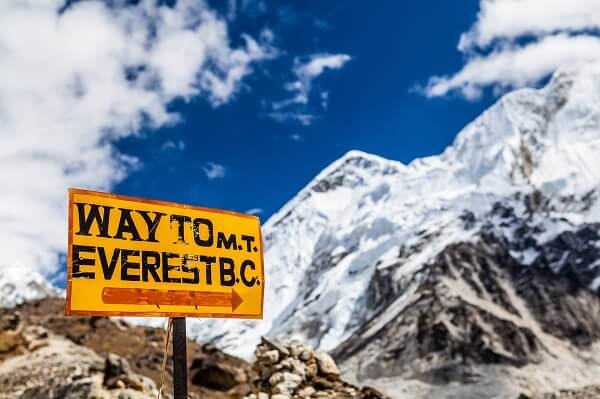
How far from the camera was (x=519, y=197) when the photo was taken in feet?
607

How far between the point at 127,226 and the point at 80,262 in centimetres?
72

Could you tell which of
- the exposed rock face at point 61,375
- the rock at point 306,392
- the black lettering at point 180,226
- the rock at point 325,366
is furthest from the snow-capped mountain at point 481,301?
the black lettering at point 180,226

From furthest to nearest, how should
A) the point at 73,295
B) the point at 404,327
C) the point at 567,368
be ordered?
the point at 404,327, the point at 567,368, the point at 73,295

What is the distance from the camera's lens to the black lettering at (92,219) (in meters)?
7.95

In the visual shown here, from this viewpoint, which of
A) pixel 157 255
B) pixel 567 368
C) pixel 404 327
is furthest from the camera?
pixel 404 327

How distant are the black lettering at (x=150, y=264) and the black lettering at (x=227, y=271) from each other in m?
0.88

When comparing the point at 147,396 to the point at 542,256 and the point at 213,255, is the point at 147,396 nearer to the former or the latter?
the point at 213,255

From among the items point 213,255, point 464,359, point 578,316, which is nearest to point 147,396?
point 213,255

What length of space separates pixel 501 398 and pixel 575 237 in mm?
77385

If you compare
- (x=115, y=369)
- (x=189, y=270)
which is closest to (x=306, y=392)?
(x=189, y=270)

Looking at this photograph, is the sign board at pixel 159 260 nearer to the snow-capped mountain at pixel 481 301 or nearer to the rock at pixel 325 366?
the rock at pixel 325 366

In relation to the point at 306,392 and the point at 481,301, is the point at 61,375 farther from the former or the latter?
the point at 481,301

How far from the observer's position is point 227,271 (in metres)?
8.91

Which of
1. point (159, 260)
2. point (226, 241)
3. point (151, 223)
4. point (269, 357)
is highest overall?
point (151, 223)
